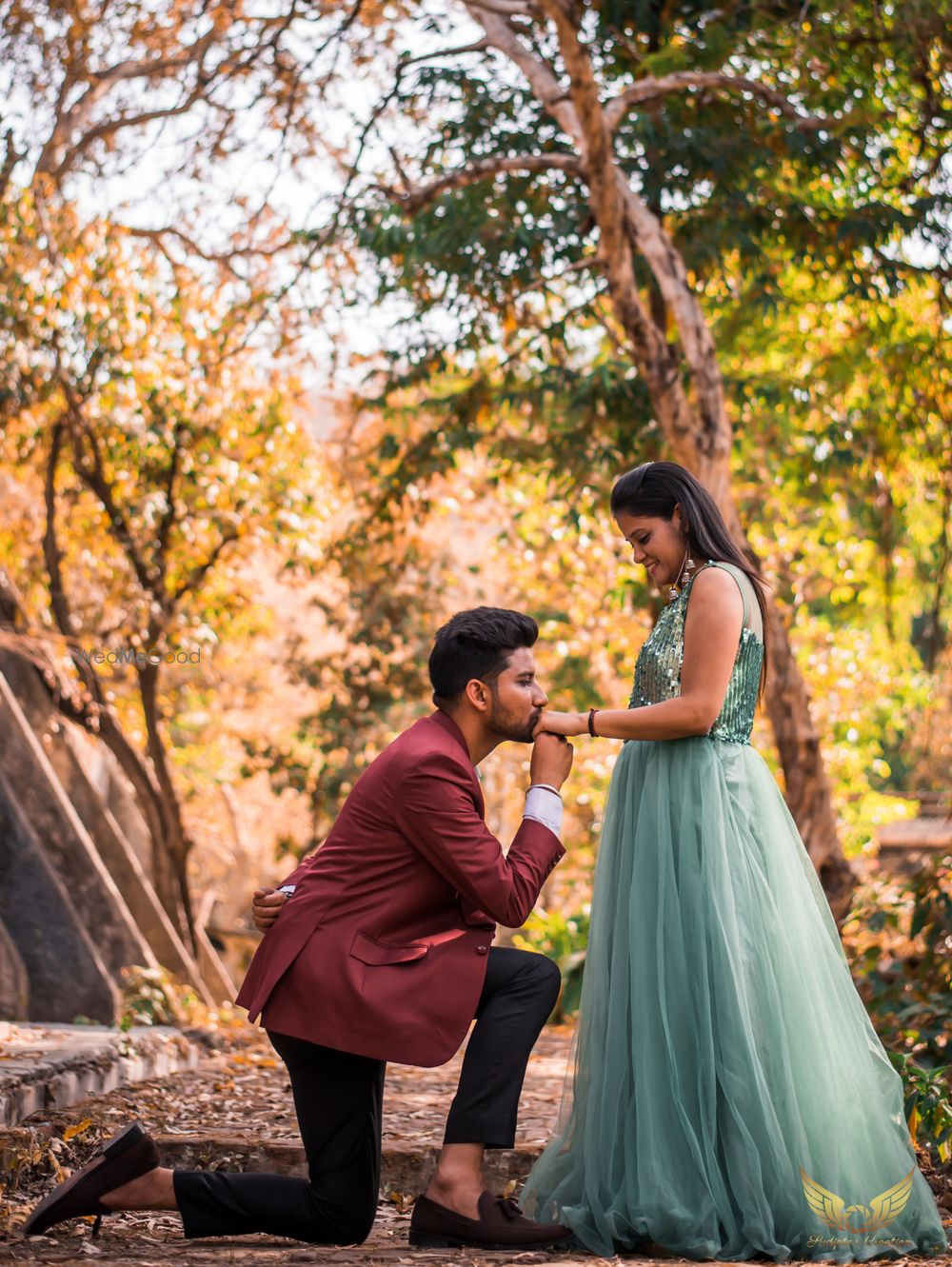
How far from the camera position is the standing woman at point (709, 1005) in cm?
317

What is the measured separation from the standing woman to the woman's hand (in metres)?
0.01

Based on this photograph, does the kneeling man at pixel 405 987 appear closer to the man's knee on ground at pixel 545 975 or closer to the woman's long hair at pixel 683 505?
the man's knee on ground at pixel 545 975

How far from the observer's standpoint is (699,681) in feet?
11.2

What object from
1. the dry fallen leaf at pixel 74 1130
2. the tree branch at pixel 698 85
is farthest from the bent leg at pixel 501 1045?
the tree branch at pixel 698 85

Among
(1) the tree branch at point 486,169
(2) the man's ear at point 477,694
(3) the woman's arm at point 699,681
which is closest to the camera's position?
(2) the man's ear at point 477,694

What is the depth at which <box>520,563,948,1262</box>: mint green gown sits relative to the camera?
10.4ft

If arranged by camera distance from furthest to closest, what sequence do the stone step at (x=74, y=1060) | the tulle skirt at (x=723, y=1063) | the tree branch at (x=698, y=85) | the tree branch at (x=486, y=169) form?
the tree branch at (x=486, y=169), the tree branch at (x=698, y=85), the stone step at (x=74, y=1060), the tulle skirt at (x=723, y=1063)

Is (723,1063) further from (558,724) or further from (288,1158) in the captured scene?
(288,1158)

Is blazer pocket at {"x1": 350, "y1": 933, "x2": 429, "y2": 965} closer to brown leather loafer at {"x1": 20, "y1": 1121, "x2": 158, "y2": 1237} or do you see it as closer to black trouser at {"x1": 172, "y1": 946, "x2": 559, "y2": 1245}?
black trouser at {"x1": 172, "y1": 946, "x2": 559, "y2": 1245}

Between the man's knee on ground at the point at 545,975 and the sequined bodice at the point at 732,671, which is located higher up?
the sequined bodice at the point at 732,671

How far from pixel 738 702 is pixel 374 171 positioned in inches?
267

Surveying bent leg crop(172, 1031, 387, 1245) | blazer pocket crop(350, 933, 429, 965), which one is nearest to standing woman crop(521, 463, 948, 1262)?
bent leg crop(172, 1031, 387, 1245)

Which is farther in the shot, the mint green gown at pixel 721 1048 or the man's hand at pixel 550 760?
the man's hand at pixel 550 760

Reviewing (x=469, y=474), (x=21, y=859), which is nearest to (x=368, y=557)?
(x=469, y=474)
